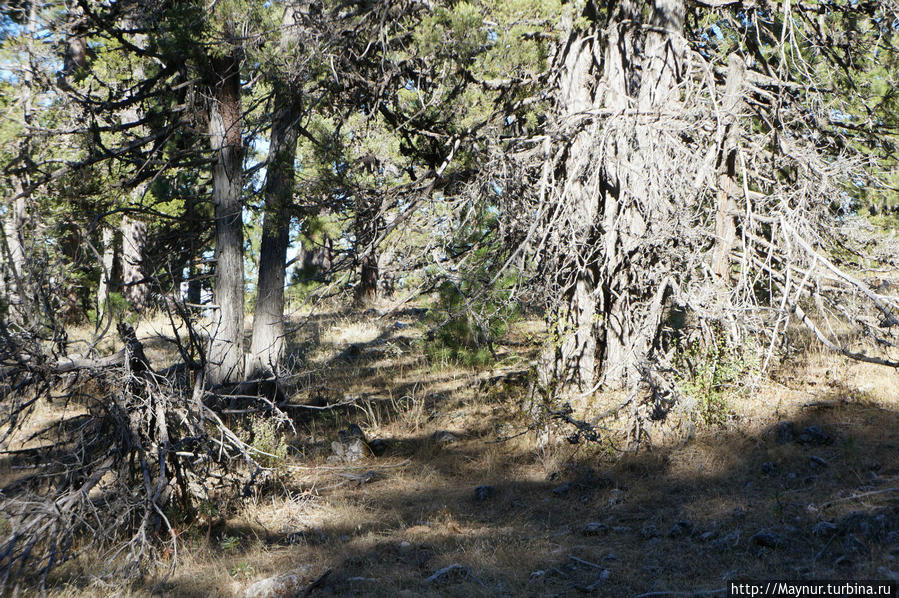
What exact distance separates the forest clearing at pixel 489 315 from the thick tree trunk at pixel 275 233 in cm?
5

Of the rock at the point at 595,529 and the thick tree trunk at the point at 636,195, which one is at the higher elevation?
the thick tree trunk at the point at 636,195

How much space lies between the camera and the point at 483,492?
268 inches

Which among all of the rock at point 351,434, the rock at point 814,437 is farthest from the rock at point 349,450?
the rock at point 814,437

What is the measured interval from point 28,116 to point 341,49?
419 centimetres

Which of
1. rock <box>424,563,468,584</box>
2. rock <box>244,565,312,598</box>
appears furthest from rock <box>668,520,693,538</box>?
rock <box>244,565,312,598</box>

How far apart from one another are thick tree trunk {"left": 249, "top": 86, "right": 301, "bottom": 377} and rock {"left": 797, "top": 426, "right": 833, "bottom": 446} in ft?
19.5

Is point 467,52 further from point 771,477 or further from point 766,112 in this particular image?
point 771,477

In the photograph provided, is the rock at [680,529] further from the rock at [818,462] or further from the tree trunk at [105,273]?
the tree trunk at [105,273]

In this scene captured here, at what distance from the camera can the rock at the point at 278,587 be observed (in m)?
4.95

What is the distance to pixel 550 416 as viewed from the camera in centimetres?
776

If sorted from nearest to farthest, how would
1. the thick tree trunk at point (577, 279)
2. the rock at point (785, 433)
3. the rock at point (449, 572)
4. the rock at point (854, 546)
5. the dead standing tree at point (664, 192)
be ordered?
the rock at point (854, 546) → the rock at point (449, 572) → the rock at point (785, 433) → the dead standing tree at point (664, 192) → the thick tree trunk at point (577, 279)

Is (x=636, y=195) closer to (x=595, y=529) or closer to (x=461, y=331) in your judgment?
(x=461, y=331)

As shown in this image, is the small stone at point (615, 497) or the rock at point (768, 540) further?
the small stone at point (615, 497)

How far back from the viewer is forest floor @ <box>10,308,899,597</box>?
4.95 m
